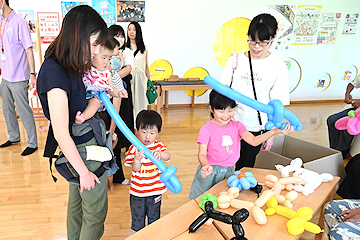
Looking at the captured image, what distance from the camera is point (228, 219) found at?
1062 mm

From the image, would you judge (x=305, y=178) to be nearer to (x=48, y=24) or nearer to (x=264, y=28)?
(x=264, y=28)

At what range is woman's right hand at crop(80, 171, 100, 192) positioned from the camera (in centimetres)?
120

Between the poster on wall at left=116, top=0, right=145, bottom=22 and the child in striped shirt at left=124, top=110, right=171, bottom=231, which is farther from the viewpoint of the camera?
the poster on wall at left=116, top=0, right=145, bottom=22

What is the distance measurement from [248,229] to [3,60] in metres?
3.00

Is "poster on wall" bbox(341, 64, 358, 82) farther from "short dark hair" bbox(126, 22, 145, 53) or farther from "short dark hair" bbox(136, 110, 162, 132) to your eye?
"short dark hair" bbox(136, 110, 162, 132)

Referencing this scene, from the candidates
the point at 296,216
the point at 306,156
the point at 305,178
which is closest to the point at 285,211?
the point at 296,216

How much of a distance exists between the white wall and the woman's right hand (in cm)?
385

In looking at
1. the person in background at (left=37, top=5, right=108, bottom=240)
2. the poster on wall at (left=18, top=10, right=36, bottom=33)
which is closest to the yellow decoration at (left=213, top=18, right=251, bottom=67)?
the poster on wall at (left=18, top=10, right=36, bottom=33)

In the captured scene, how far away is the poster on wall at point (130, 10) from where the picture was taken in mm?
4504

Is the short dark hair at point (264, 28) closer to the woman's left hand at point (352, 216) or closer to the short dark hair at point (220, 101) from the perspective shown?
the short dark hair at point (220, 101)

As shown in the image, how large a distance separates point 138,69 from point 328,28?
425cm

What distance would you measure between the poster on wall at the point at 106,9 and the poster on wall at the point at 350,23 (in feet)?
14.8

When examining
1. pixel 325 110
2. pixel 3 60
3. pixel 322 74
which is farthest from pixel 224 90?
pixel 322 74

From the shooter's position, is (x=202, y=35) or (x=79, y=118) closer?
(x=79, y=118)
